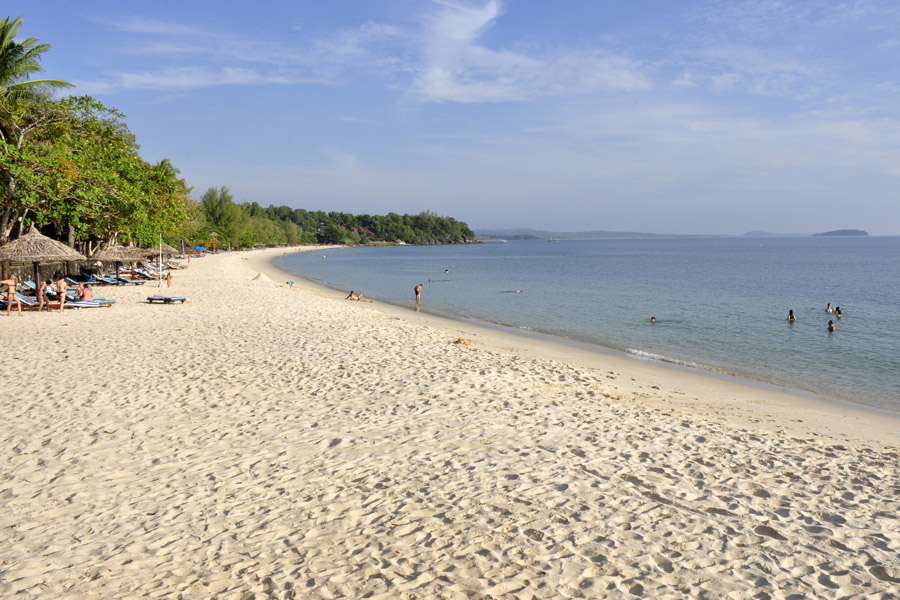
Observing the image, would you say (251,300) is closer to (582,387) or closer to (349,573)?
(582,387)

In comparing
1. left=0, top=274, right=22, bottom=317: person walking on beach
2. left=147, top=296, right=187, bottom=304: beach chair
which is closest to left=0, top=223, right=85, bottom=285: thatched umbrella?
left=0, top=274, right=22, bottom=317: person walking on beach

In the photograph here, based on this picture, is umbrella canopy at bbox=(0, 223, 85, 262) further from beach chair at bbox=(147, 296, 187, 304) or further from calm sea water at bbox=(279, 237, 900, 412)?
calm sea water at bbox=(279, 237, 900, 412)

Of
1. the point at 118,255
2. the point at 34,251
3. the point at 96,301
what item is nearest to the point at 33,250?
the point at 34,251

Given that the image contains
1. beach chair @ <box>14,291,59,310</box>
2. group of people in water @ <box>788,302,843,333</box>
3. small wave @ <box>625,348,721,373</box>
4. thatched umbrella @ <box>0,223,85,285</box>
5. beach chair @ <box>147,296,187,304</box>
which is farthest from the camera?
beach chair @ <box>147,296,187,304</box>

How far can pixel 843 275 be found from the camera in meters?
56.4

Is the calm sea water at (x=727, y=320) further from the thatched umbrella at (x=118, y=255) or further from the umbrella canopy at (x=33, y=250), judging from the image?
the umbrella canopy at (x=33, y=250)

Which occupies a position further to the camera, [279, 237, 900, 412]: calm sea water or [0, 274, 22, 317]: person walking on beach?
[0, 274, 22, 317]: person walking on beach

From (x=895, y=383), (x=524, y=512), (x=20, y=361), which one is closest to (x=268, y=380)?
(x=20, y=361)

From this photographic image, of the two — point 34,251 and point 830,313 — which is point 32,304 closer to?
point 34,251

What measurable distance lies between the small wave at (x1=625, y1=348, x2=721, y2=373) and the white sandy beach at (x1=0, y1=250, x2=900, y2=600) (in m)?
4.24

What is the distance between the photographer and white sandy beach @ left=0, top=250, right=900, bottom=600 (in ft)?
13.9

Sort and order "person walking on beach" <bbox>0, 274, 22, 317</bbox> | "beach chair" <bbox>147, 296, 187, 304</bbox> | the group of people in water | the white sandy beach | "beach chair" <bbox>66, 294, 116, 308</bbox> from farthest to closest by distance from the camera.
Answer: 1. "beach chair" <bbox>147, 296, 187, 304</bbox>
2. the group of people in water
3. "beach chair" <bbox>66, 294, 116, 308</bbox>
4. "person walking on beach" <bbox>0, 274, 22, 317</bbox>
5. the white sandy beach

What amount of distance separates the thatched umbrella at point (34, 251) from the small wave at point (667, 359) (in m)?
19.9

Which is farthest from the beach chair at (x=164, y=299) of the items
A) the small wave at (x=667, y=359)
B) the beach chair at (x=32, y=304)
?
the small wave at (x=667, y=359)
